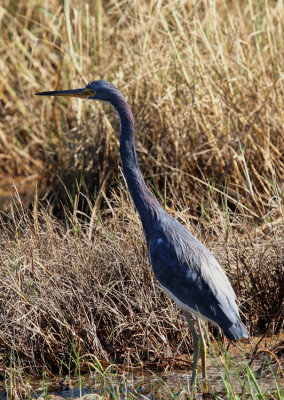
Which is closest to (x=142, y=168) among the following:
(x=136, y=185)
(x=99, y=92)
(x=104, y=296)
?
(x=99, y=92)

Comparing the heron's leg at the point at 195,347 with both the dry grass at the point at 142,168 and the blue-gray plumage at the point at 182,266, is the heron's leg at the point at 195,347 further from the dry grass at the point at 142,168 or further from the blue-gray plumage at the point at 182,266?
the dry grass at the point at 142,168

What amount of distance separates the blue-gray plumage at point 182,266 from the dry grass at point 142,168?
1.10 feet

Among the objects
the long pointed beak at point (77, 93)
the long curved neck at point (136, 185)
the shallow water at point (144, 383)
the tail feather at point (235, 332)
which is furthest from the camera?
the long pointed beak at point (77, 93)

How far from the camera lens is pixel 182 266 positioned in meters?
3.60

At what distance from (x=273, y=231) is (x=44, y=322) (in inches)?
63.2

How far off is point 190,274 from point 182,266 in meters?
0.06

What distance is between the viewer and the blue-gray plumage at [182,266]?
3.47m

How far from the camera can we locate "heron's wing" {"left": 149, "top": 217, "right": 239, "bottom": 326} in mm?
3473

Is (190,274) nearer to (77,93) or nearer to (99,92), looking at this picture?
(99,92)

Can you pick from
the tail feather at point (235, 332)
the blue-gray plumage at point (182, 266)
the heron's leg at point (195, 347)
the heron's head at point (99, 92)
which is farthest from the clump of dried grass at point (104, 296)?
the heron's head at point (99, 92)

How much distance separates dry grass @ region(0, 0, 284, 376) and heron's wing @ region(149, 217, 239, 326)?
35cm

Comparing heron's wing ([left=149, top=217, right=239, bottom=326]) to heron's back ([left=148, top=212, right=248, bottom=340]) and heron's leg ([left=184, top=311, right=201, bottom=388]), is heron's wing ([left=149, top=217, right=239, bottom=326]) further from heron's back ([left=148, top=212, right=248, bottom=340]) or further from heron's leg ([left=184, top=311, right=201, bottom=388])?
heron's leg ([left=184, top=311, right=201, bottom=388])

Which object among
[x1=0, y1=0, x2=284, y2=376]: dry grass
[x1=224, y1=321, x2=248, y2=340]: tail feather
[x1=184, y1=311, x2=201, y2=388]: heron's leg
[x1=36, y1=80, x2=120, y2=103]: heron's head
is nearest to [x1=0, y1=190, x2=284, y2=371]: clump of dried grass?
[x1=0, y1=0, x2=284, y2=376]: dry grass

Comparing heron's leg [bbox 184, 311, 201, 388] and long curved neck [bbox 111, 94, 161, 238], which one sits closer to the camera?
heron's leg [bbox 184, 311, 201, 388]
